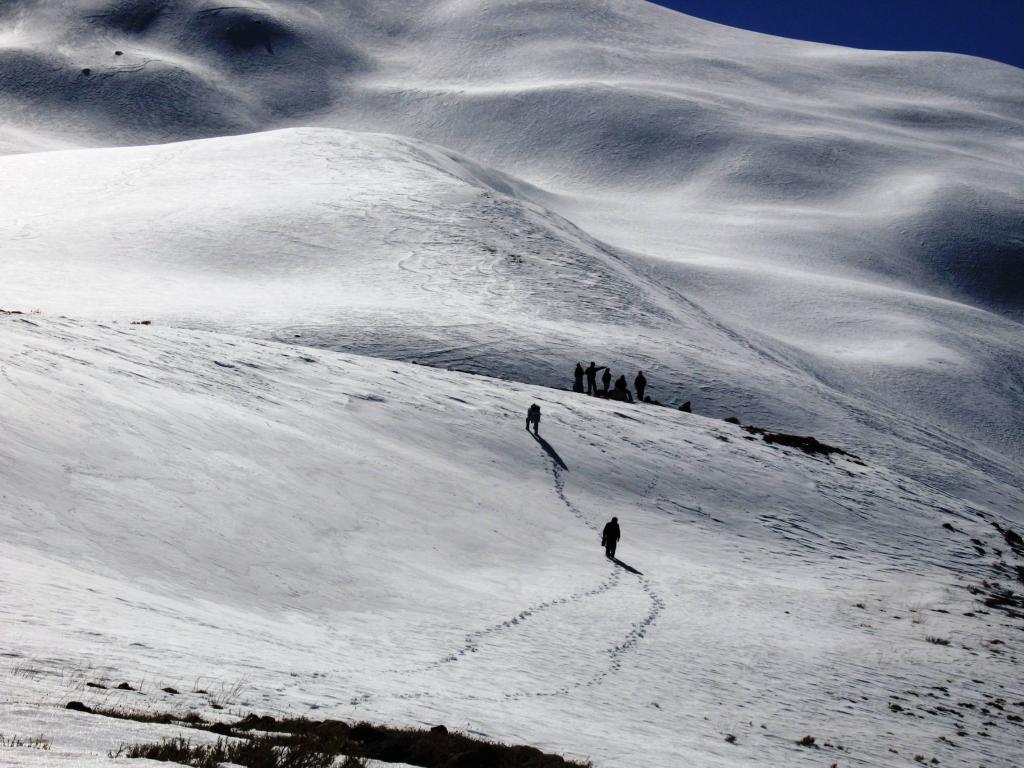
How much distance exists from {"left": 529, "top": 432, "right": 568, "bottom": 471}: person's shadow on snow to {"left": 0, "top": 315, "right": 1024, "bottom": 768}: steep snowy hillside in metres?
0.18

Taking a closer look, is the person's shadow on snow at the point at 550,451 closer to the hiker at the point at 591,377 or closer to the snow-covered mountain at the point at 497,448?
the snow-covered mountain at the point at 497,448

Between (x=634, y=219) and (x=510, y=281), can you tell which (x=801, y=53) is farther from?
(x=510, y=281)

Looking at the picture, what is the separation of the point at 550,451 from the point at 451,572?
31.1ft

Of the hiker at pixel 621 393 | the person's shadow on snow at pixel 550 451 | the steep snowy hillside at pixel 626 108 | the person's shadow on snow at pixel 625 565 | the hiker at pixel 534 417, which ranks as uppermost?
the steep snowy hillside at pixel 626 108

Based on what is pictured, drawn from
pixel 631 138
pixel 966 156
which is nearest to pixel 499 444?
pixel 631 138

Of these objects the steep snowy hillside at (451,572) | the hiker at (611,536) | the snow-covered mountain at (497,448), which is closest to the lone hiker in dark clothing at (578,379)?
the snow-covered mountain at (497,448)

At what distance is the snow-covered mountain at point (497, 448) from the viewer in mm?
14055

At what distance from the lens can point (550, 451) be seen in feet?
94.3

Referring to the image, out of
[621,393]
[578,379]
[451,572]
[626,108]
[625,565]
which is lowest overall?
[625,565]

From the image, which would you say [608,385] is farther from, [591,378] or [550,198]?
[550,198]

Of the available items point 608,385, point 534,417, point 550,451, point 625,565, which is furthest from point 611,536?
point 608,385

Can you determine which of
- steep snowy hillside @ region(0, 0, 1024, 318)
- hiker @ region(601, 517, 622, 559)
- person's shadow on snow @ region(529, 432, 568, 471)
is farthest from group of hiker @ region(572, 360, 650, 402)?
steep snowy hillside @ region(0, 0, 1024, 318)

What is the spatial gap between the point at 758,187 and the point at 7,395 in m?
101

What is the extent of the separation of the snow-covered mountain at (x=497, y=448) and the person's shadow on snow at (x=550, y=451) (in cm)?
23
